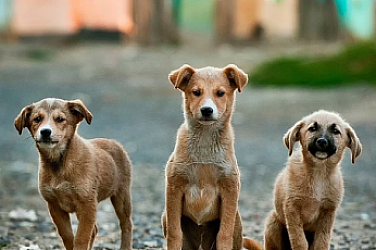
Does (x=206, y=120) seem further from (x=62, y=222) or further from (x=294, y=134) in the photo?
(x=62, y=222)

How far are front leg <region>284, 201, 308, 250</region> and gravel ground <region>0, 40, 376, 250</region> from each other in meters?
1.34

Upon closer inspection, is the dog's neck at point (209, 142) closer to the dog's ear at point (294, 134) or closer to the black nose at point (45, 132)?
the dog's ear at point (294, 134)

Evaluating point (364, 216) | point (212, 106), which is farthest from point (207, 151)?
point (364, 216)

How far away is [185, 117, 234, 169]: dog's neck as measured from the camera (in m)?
5.73

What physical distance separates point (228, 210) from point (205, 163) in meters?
0.36

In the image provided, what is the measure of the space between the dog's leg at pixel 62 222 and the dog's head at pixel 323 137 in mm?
1711

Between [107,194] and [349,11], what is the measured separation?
2282 cm

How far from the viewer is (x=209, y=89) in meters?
5.75

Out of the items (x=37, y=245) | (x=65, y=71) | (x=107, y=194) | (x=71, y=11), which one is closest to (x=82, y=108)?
(x=107, y=194)

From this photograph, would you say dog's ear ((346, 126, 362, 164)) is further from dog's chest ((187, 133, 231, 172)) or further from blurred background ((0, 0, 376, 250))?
blurred background ((0, 0, 376, 250))

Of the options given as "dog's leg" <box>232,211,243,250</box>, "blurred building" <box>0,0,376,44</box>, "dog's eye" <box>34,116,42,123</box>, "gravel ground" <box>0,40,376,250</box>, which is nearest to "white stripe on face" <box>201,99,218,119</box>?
"dog's leg" <box>232,211,243,250</box>

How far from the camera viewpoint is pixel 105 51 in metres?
25.7

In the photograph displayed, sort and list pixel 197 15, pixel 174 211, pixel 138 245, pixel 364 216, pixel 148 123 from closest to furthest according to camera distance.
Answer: pixel 174 211, pixel 138 245, pixel 364 216, pixel 148 123, pixel 197 15

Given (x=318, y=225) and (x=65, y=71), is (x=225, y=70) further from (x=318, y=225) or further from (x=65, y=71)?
(x=65, y=71)
